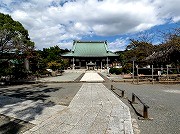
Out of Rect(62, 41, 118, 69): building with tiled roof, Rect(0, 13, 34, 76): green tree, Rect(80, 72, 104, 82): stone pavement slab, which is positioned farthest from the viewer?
Rect(62, 41, 118, 69): building with tiled roof

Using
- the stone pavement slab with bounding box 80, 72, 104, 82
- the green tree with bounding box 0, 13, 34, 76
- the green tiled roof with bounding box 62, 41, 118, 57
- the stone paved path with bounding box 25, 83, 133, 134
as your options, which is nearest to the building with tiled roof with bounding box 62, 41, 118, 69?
the green tiled roof with bounding box 62, 41, 118, 57

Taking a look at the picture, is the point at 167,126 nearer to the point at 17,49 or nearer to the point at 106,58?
the point at 17,49

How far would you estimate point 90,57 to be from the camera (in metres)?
54.8

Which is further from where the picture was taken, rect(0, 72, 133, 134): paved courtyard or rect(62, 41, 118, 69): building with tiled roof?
rect(62, 41, 118, 69): building with tiled roof

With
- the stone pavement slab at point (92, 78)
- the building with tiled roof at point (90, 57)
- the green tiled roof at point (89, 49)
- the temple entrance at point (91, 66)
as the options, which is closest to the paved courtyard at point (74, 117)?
the stone pavement slab at point (92, 78)

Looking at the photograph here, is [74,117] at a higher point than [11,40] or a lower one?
lower

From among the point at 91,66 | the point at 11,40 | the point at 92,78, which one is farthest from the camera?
the point at 91,66

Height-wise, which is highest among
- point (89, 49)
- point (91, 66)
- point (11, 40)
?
point (89, 49)

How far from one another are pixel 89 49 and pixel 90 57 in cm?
483

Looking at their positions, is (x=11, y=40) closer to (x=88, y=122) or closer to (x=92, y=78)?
(x=92, y=78)

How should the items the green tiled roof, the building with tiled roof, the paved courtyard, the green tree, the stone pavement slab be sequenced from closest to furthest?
the paved courtyard < the green tree < the stone pavement slab < the building with tiled roof < the green tiled roof

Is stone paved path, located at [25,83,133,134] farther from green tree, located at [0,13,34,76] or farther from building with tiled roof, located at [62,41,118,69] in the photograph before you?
building with tiled roof, located at [62,41,118,69]

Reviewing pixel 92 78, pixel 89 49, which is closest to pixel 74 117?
pixel 92 78

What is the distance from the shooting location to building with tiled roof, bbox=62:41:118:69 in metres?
53.3
